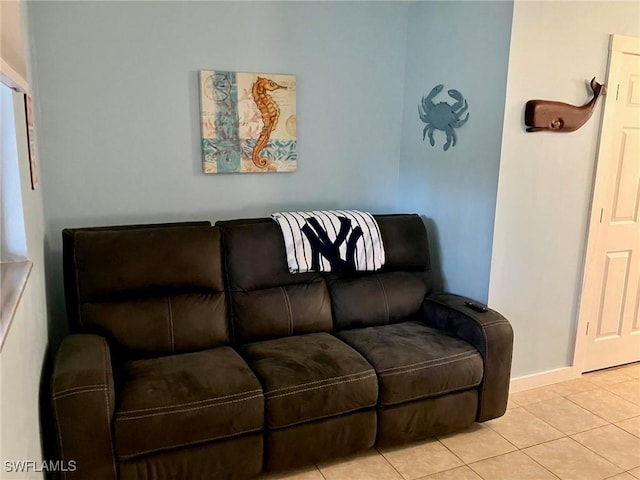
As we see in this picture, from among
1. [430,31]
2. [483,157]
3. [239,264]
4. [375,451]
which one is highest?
[430,31]

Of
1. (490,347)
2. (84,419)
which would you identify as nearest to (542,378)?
(490,347)

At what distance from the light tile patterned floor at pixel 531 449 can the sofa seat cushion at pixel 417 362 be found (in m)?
0.29

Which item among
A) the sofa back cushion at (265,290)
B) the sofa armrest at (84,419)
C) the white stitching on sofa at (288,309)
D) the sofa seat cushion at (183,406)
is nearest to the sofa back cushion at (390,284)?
the sofa back cushion at (265,290)

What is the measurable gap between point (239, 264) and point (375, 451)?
1.12 m

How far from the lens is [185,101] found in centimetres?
287

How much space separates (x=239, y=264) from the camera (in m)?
2.64

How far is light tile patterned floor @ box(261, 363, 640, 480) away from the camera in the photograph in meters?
2.28

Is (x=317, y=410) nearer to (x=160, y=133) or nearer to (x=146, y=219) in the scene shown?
(x=146, y=219)

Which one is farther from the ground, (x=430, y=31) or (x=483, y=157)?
(x=430, y=31)

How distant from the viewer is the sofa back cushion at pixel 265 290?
2.61 m

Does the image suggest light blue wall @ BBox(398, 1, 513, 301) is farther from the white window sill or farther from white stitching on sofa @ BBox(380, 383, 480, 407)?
the white window sill

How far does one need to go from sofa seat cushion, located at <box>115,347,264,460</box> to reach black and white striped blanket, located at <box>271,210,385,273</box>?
29.7 inches

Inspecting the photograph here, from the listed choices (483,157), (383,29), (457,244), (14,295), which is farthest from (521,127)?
(14,295)

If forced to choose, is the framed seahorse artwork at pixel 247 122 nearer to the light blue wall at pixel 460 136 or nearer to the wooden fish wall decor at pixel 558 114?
the light blue wall at pixel 460 136
